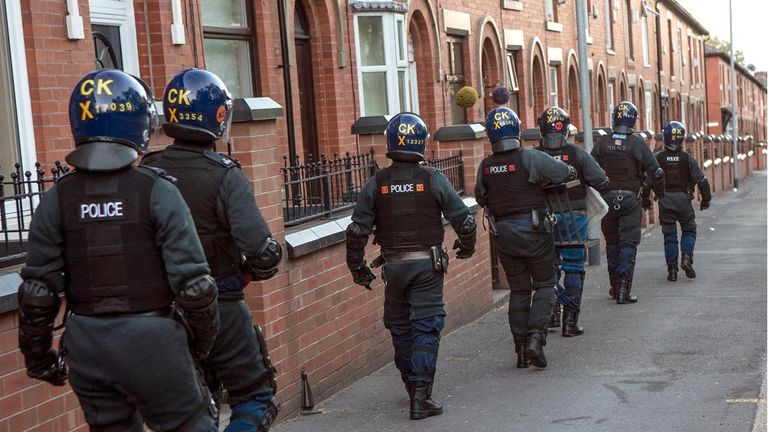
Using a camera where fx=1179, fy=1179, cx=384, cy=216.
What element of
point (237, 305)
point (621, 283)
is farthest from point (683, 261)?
point (237, 305)

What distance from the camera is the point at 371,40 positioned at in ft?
49.5

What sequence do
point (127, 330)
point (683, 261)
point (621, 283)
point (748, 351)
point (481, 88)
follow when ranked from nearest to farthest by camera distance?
1. point (127, 330)
2. point (748, 351)
3. point (621, 283)
4. point (683, 261)
5. point (481, 88)

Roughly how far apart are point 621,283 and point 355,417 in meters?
5.72

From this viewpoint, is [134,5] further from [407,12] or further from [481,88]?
[481,88]

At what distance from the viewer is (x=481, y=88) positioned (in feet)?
65.3

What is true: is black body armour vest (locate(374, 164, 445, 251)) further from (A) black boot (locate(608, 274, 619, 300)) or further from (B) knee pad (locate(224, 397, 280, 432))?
(A) black boot (locate(608, 274, 619, 300))

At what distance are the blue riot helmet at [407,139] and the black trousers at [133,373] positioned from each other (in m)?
3.39

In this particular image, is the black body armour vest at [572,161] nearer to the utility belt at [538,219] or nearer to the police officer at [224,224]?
the utility belt at [538,219]

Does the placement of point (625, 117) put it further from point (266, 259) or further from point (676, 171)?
point (266, 259)

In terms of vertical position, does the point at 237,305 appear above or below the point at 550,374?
above

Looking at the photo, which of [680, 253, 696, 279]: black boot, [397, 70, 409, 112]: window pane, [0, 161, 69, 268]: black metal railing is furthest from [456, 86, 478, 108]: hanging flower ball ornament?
[0, 161, 69, 268]: black metal railing

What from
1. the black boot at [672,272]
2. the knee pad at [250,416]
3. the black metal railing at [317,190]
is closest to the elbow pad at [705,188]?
the black boot at [672,272]

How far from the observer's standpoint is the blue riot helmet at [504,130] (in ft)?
30.0

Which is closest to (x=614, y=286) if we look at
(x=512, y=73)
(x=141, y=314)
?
(x=141, y=314)
